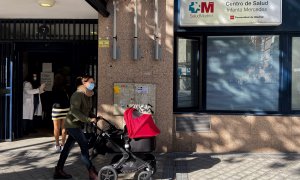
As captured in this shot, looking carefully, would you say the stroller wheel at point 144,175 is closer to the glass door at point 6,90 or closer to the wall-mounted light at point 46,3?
the wall-mounted light at point 46,3

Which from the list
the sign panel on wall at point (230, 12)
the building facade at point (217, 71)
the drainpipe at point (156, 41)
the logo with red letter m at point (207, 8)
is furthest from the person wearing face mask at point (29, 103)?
the logo with red letter m at point (207, 8)

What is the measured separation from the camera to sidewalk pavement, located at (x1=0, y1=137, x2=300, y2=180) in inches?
238

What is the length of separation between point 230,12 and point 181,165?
3117 millimetres

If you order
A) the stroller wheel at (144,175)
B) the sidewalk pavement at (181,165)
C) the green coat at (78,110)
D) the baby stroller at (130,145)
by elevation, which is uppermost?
the green coat at (78,110)

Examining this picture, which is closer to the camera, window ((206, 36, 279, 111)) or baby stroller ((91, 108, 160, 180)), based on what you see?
baby stroller ((91, 108, 160, 180))

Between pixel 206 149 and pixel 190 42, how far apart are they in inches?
86.7

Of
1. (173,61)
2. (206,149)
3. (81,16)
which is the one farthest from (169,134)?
(81,16)

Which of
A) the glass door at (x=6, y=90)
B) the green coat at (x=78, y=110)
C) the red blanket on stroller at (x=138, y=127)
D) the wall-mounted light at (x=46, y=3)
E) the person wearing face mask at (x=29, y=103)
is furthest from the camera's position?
the person wearing face mask at (x=29, y=103)

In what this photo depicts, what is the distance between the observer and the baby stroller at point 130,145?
5434 millimetres

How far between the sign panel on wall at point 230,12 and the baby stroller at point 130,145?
2.85 metres

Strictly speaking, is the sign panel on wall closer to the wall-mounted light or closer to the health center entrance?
the health center entrance

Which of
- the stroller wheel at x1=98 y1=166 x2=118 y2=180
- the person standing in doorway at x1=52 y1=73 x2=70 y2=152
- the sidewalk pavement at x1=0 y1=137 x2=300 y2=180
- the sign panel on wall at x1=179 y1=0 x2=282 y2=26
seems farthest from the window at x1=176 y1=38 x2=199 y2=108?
the stroller wheel at x1=98 y1=166 x2=118 y2=180

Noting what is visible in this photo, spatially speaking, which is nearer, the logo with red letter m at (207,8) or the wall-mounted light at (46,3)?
the wall-mounted light at (46,3)

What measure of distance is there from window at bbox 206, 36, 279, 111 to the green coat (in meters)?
3.06
